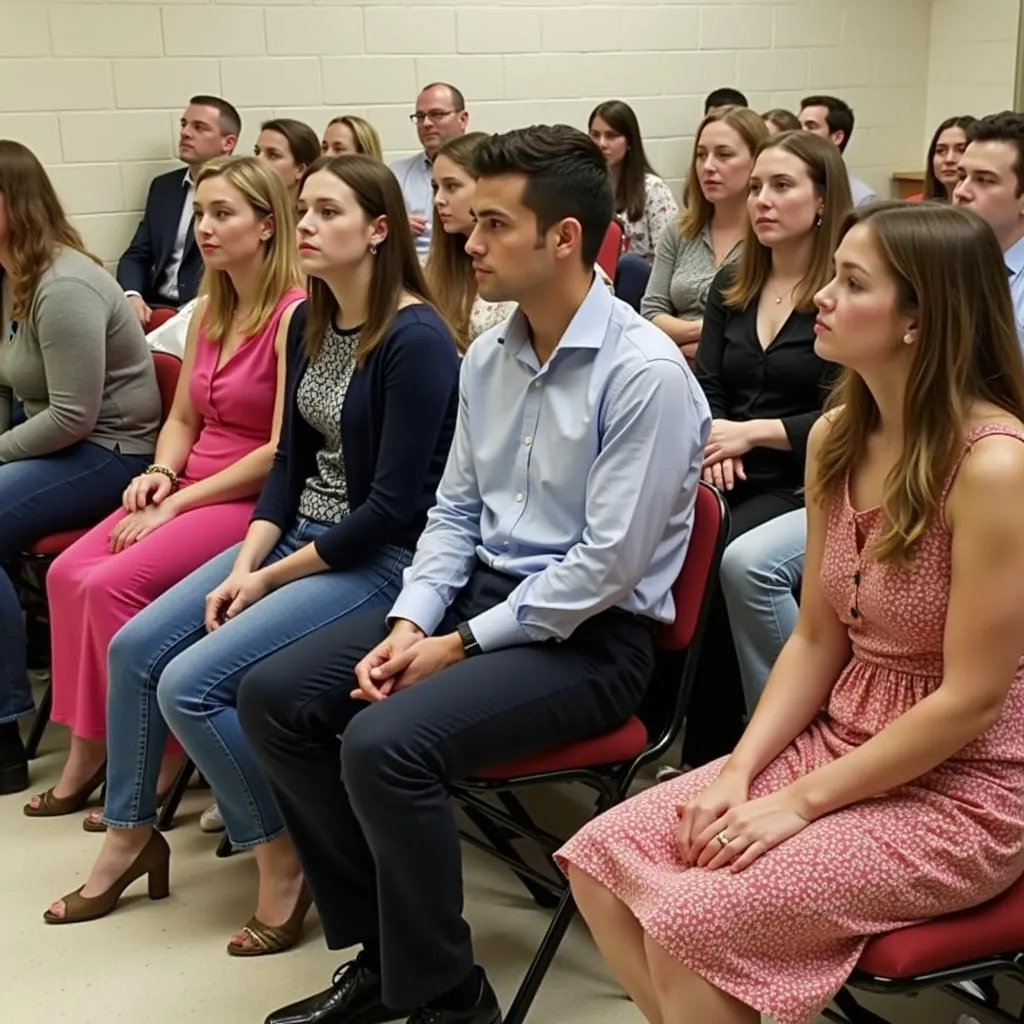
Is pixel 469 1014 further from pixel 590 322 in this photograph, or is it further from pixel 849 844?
pixel 590 322

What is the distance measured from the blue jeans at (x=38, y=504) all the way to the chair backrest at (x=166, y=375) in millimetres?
143

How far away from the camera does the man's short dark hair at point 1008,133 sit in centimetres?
289

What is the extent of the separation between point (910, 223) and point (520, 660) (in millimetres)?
821

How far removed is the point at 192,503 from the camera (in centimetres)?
289

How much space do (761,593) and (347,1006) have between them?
1.00 m

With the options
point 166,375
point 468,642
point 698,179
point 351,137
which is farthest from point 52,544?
point 351,137

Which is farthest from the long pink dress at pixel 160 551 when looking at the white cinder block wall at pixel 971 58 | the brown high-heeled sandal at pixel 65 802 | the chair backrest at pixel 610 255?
the white cinder block wall at pixel 971 58

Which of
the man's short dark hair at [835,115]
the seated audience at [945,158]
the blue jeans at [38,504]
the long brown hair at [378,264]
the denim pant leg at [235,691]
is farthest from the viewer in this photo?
the man's short dark hair at [835,115]

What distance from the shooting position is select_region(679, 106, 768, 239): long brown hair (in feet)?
12.3

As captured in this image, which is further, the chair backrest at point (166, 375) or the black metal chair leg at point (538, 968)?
the chair backrest at point (166, 375)

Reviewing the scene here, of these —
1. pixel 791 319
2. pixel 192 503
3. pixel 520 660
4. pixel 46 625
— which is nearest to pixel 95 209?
pixel 46 625

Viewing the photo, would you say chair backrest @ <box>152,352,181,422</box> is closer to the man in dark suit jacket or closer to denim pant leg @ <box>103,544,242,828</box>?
denim pant leg @ <box>103,544,242,828</box>

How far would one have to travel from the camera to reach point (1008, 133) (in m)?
2.92

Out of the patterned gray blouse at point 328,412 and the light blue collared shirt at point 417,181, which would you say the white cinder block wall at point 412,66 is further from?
the patterned gray blouse at point 328,412
